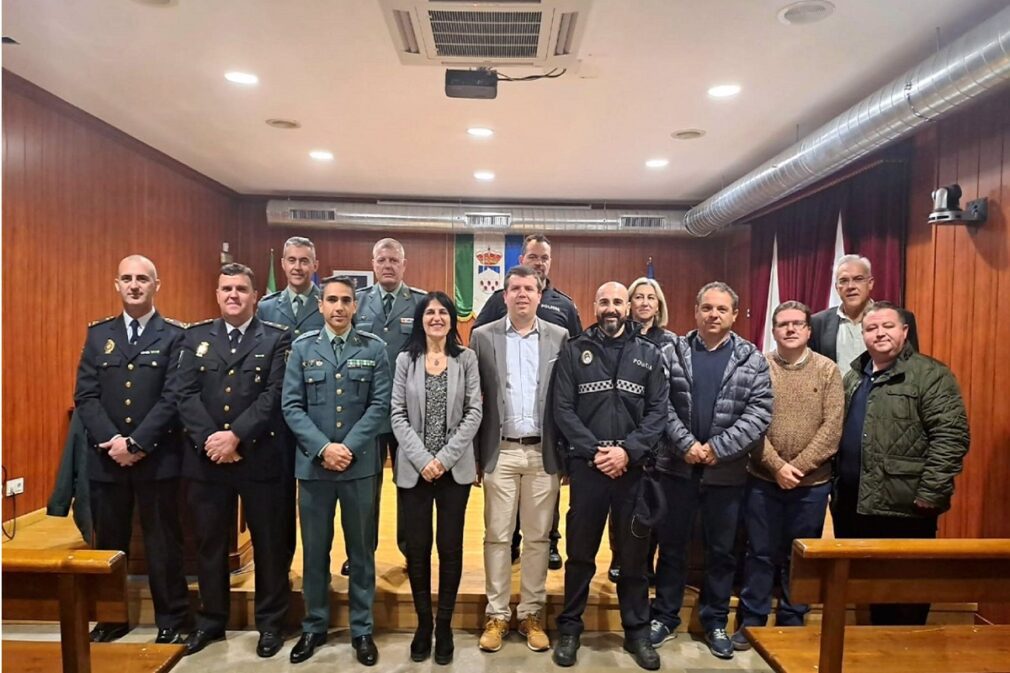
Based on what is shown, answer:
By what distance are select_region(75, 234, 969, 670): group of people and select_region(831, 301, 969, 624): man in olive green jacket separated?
0.04ft

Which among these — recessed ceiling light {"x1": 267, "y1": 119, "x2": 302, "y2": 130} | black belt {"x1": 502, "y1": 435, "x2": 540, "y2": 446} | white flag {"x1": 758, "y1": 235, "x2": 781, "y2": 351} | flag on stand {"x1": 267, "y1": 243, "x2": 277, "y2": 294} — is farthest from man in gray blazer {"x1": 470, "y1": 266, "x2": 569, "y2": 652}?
flag on stand {"x1": 267, "y1": 243, "x2": 277, "y2": 294}

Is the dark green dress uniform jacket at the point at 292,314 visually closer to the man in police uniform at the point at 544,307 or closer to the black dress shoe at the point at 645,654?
the man in police uniform at the point at 544,307

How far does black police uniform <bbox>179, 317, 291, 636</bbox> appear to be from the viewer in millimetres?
2902

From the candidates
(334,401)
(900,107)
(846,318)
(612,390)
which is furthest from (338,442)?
(900,107)

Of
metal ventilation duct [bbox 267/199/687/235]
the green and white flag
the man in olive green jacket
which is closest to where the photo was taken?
the man in olive green jacket

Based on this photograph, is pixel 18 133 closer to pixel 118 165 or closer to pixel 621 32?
pixel 118 165

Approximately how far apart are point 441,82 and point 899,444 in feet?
10.5

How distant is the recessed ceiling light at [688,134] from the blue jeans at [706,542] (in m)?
3.01

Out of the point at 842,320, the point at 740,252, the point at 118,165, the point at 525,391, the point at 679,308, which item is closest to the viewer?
the point at 525,391

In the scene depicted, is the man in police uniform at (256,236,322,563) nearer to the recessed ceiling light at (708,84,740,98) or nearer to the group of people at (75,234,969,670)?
the group of people at (75,234,969,670)

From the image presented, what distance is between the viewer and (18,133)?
409 centimetres

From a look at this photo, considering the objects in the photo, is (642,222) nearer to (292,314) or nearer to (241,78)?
(241,78)

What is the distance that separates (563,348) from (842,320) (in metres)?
1.76

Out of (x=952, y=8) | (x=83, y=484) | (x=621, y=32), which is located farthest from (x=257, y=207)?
(x=952, y=8)
